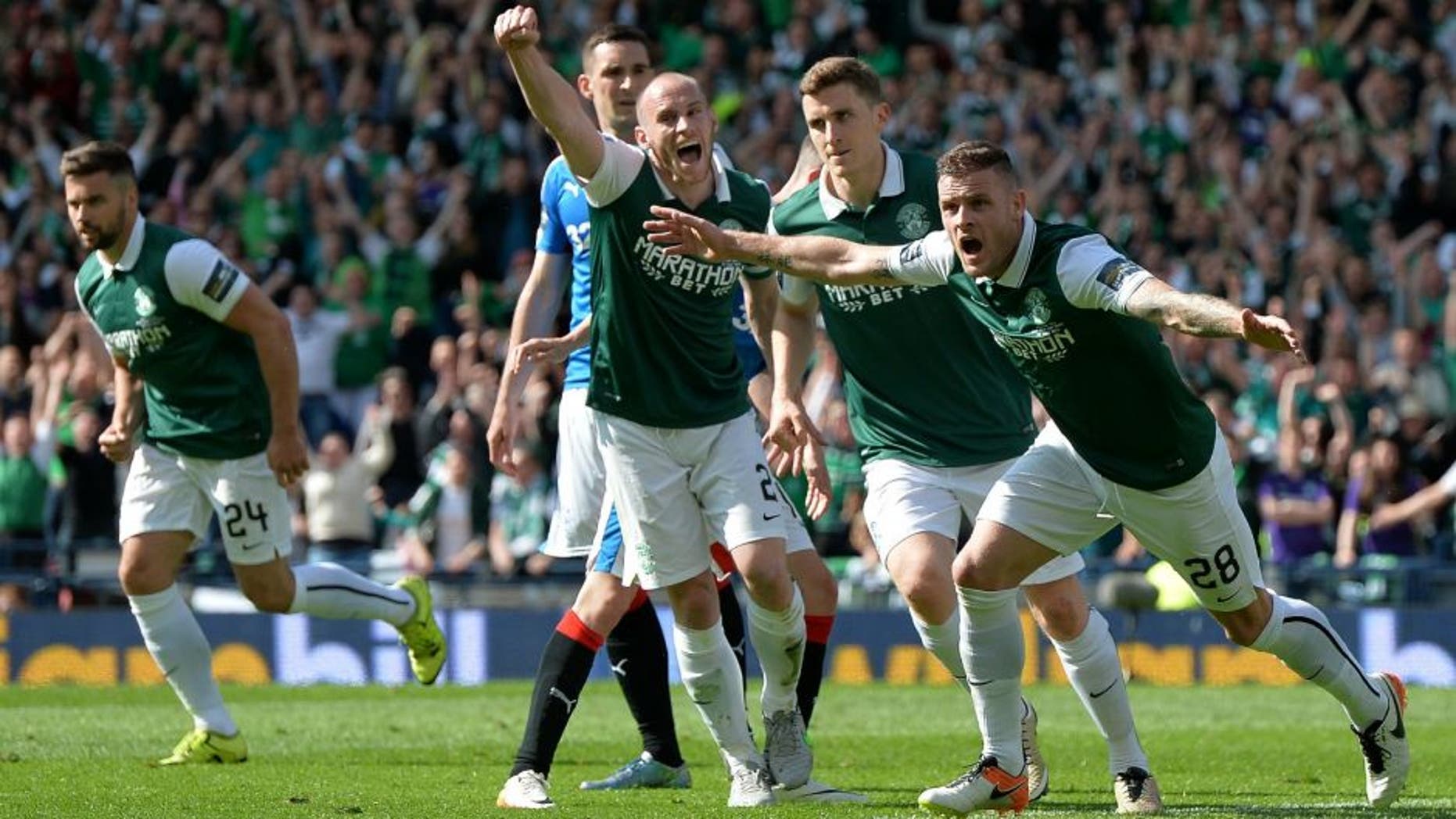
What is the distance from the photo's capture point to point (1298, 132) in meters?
22.4

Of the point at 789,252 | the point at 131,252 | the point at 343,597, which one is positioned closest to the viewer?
the point at 789,252

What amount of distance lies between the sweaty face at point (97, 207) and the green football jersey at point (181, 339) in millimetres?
117

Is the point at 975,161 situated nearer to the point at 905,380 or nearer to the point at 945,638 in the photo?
the point at 905,380

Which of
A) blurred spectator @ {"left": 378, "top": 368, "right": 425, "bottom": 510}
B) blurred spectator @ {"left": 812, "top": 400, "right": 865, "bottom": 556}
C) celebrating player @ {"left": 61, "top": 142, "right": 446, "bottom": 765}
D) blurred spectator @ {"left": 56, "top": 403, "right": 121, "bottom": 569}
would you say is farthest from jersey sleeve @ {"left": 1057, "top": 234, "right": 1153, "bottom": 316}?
blurred spectator @ {"left": 56, "top": 403, "right": 121, "bottom": 569}

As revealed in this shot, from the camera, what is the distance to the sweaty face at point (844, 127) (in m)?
8.91

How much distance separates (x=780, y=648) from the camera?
8875mm

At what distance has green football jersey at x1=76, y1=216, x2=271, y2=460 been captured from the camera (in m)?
10.6

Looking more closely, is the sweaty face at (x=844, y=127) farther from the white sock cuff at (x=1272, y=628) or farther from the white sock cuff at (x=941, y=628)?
the white sock cuff at (x=1272, y=628)

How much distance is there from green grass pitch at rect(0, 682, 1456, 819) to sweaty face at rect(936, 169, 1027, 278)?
1965 mm

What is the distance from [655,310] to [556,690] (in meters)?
1.51

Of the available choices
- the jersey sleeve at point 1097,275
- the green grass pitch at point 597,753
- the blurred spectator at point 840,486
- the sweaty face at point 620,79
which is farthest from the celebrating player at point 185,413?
the blurred spectator at point 840,486

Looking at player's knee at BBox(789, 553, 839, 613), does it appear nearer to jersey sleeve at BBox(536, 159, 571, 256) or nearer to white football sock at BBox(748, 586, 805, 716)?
white football sock at BBox(748, 586, 805, 716)

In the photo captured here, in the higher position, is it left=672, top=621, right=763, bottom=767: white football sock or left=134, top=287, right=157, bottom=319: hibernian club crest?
left=134, top=287, right=157, bottom=319: hibernian club crest

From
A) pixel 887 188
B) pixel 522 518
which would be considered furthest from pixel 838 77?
pixel 522 518
